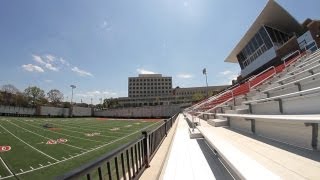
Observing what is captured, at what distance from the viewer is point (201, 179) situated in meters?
4.23

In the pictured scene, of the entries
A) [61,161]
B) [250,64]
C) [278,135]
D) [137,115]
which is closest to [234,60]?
[250,64]

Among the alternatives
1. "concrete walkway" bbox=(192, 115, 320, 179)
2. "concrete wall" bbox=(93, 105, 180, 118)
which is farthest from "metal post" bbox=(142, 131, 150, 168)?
"concrete wall" bbox=(93, 105, 180, 118)

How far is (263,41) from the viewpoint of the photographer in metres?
32.9

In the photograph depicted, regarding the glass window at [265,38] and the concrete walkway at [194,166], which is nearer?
the concrete walkway at [194,166]

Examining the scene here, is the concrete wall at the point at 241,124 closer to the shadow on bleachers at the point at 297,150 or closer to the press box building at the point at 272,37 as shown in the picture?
the shadow on bleachers at the point at 297,150

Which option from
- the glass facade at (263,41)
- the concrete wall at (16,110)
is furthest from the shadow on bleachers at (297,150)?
the concrete wall at (16,110)

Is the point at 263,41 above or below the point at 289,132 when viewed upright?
above

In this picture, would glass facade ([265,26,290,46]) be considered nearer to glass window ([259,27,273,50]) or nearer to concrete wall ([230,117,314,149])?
glass window ([259,27,273,50])

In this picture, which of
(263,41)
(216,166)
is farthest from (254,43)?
(216,166)

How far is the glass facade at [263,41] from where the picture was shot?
31.5 metres

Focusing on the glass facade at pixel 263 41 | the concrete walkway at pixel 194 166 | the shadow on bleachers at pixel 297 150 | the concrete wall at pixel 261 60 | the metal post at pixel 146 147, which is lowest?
the concrete walkway at pixel 194 166

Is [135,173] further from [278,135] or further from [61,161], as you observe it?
[61,161]

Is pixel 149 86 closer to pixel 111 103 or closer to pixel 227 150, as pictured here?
pixel 111 103

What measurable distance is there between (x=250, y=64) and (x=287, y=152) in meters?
37.7
